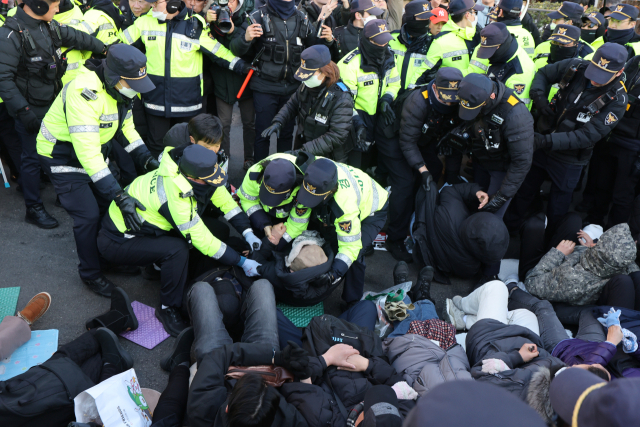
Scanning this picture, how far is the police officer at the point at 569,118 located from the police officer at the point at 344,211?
170 cm

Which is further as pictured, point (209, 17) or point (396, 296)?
point (209, 17)

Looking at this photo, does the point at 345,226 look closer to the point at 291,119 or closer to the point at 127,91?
the point at 291,119

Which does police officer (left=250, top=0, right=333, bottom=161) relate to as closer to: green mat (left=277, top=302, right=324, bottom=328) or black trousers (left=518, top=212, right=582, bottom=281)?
green mat (left=277, top=302, right=324, bottom=328)

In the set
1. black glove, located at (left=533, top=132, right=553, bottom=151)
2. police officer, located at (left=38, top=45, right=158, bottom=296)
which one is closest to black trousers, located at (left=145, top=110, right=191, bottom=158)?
police officer, located at (left=38, top=45, right=158, bottom=296)

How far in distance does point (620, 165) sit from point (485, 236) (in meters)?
1.88

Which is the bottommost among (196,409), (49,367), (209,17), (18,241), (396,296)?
(18,241)

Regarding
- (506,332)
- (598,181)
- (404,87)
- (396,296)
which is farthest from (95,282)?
(598,181)

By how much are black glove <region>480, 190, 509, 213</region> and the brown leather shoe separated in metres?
3.38

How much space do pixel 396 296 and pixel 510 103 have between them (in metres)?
1.73

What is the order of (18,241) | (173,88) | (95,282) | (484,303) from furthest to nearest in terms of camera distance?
1. (173,88)
2. (18,241)
3. (95,282)
4. (484,303)

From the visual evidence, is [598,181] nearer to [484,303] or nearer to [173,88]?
[484,303]

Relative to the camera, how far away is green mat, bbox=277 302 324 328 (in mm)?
3504

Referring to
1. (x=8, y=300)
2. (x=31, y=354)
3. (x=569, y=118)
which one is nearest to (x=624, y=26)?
(x=569, y=118)

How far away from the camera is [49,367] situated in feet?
8.26
